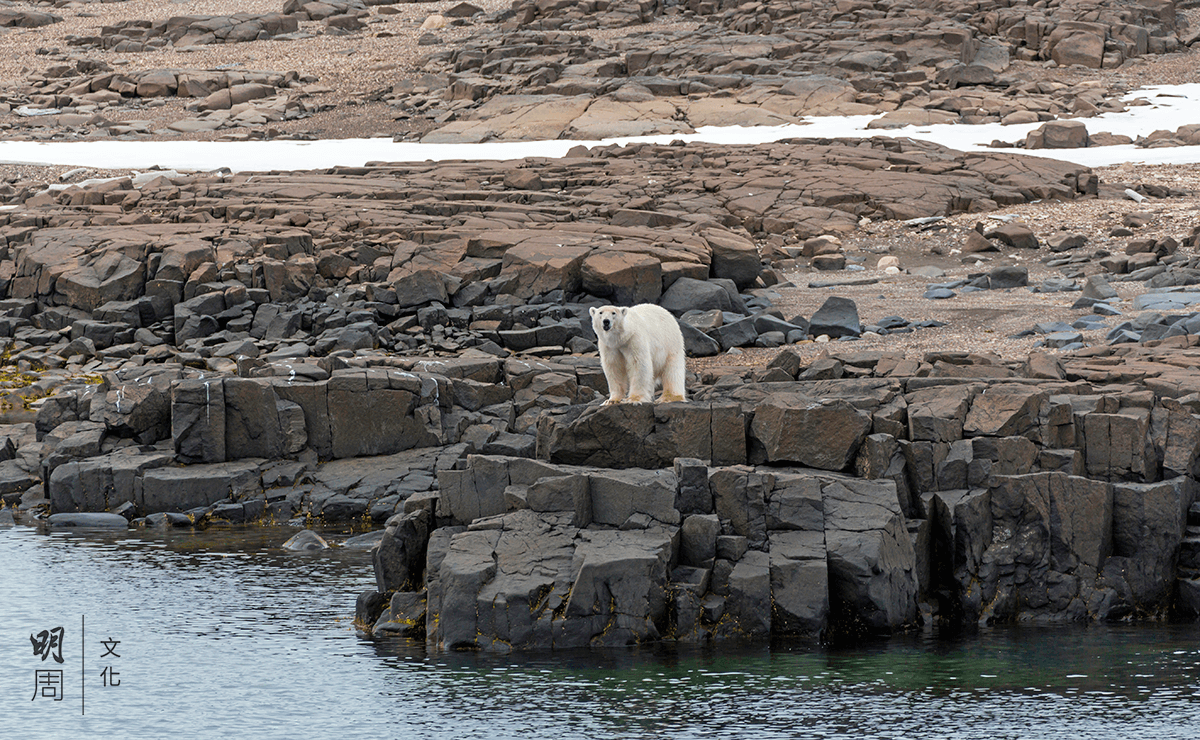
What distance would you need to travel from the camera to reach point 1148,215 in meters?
31.5

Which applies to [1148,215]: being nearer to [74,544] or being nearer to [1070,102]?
[1070,102]

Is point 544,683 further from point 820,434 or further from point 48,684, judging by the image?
point 48,684

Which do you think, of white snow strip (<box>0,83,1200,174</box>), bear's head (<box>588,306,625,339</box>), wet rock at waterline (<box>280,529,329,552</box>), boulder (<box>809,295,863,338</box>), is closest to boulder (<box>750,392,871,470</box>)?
bear's head (<box>588,306,625,339</box>)

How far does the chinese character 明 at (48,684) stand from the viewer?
1170 cm

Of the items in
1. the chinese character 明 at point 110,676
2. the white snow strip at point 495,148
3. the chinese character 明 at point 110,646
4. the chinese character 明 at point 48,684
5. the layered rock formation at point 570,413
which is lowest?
the chinese character 明 at point 48,684

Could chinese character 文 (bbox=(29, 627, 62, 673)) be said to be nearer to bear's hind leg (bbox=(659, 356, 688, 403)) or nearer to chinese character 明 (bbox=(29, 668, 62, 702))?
chinese character 明 (bbox=(29, 668, 62, 702))

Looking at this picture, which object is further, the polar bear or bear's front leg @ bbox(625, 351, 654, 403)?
bear's front leg @ bbox(625, 351, 654, 403)

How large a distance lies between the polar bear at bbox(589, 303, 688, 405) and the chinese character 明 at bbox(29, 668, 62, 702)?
640 cm

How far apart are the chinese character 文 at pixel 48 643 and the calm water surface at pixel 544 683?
0.32ft

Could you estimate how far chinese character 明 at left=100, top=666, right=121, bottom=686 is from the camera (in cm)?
1195

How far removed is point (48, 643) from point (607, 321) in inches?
265

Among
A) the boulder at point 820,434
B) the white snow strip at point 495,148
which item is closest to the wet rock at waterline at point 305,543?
the boulder at point 820,434

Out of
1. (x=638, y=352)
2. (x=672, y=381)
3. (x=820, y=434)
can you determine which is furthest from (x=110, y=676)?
(x=820, y=434)

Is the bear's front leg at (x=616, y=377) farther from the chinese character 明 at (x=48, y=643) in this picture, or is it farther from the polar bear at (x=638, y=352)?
the chinese character 明 at (x=48, y=643)
